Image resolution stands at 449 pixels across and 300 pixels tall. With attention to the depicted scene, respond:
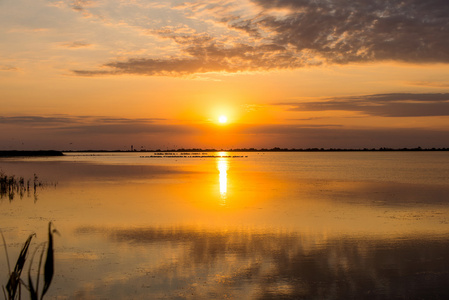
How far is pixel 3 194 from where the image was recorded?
29.7 m

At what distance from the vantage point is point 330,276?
1127cm

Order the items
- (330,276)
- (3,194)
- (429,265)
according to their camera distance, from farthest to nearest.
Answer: (3,194) → (429,265) → (330,276)

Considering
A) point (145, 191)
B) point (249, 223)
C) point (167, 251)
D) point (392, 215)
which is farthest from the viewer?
point (145, 191)

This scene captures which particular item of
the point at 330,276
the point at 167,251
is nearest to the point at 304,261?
the point at 330,276

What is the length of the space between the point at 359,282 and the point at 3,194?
26.4m

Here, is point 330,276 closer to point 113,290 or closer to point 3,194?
point 113,290

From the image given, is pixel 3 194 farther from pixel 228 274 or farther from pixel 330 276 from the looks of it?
pixel 330 276

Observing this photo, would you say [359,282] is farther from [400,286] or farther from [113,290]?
[113,290]

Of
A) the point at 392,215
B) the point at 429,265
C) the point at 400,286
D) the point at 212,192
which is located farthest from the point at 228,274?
the point at 212,192

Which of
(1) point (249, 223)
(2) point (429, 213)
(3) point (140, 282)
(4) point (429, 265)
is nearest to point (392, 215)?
(2) point (429, 213)

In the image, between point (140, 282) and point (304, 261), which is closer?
point (140, 282)

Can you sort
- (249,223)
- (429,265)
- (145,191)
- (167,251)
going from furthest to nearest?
(145,191) → (249,223) → (167,251) → (429,265)

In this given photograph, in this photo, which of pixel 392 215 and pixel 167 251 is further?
pixel 392 215

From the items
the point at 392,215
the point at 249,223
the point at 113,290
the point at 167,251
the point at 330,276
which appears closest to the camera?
the point at 113,290
